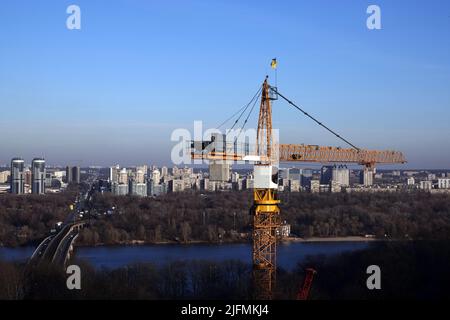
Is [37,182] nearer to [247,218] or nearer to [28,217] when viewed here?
[28,217]

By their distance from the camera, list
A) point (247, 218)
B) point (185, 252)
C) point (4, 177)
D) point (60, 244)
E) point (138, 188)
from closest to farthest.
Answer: point (185, 252) → point (60, 244) → point (247, 218) → point (138, 188) → point (4, 177)

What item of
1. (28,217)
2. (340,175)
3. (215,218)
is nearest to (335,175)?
(340,175)

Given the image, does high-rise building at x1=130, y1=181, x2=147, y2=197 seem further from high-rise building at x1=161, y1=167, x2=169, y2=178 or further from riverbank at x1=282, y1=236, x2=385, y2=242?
riverbank at x1=282, y1=236, x2=385, y2=242

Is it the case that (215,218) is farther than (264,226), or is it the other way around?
(215,218)

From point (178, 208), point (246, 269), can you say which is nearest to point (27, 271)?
point (246, 269)

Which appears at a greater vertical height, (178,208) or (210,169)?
(210,169)

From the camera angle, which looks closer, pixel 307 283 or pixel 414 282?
pixel 307 283
